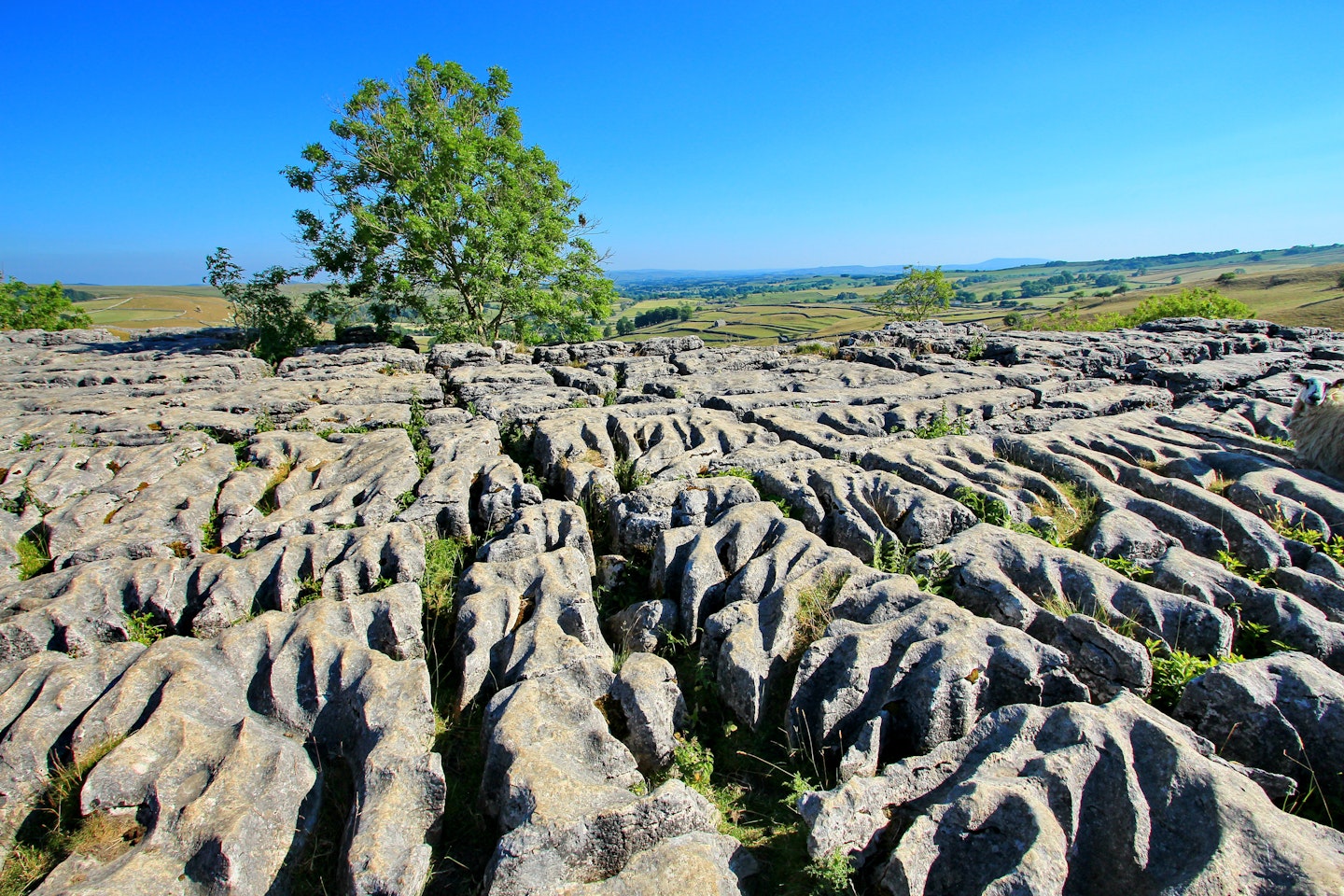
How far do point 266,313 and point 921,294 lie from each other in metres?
73.1

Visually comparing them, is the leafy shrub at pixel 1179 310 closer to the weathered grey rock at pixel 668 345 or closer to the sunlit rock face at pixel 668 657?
the weathered grey rock at pixel 668 345

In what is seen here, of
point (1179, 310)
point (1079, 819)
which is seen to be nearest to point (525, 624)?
point (1079, 819)

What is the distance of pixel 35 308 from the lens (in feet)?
168

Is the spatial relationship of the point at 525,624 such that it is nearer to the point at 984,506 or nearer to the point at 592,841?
the point at 592,841

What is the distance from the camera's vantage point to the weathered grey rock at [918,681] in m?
6.51

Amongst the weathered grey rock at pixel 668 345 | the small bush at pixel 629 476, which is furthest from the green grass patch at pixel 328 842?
the weathered grey rock at pixel 668 345

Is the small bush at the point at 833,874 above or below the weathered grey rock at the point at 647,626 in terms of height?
below

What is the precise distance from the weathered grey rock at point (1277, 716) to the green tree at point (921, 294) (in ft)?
246

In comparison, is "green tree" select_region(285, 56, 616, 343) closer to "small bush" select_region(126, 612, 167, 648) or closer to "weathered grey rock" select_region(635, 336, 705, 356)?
"weathered grey rock" select_region(635, 336, 705, 356)

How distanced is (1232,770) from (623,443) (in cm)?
1106

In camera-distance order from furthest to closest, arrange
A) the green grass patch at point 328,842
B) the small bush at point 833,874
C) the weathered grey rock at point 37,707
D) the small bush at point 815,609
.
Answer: the small bush at point 815,609 < the weathered grey rock at point 37,707 < the green grass patch at point 328,842 < the small bush at point 833,874

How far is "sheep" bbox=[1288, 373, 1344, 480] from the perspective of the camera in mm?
11211

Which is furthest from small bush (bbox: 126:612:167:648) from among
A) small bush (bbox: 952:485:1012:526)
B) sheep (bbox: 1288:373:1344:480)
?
sheep (bbox: 1288:373:1344:480)

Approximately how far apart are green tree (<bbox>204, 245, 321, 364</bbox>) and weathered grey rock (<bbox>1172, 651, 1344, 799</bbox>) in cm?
3220
